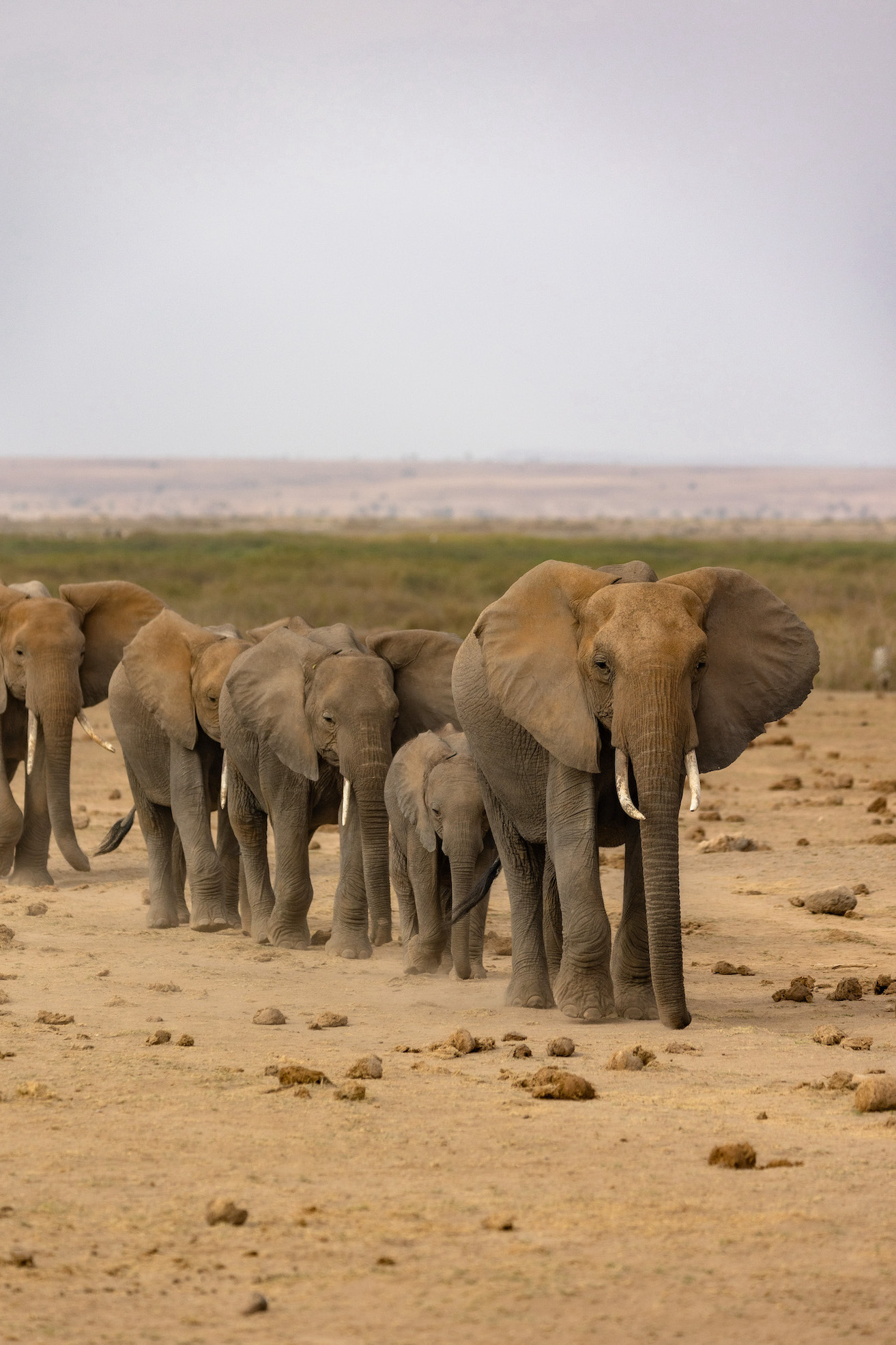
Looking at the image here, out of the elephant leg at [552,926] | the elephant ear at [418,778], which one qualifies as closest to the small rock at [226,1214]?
the elephant leg at [552,926]

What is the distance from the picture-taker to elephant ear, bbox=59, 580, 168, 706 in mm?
13469

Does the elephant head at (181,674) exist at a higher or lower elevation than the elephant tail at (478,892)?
higher

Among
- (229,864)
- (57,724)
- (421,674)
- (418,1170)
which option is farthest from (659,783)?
(57,724)

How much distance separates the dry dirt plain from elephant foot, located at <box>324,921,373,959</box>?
0.39m

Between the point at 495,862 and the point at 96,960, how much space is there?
7.28ft

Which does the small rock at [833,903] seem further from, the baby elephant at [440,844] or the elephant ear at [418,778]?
the elephant ear at [418,778]

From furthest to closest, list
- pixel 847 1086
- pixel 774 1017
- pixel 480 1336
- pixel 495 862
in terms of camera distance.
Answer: pixel 495 862 < pixel 774 1017 < pixel 847 1086 < pixel 480 1336

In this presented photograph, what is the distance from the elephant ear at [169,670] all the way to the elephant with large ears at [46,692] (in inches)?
45.8

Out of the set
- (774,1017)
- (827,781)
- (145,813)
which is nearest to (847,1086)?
(774,1017)

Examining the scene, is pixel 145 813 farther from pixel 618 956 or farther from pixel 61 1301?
pixel 61 1301

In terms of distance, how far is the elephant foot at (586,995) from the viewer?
25.9 feet

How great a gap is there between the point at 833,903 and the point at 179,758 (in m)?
4.23

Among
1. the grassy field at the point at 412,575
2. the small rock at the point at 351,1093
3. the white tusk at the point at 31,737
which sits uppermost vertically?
the white tusk at the point at 31,737

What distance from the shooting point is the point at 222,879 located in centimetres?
1150
